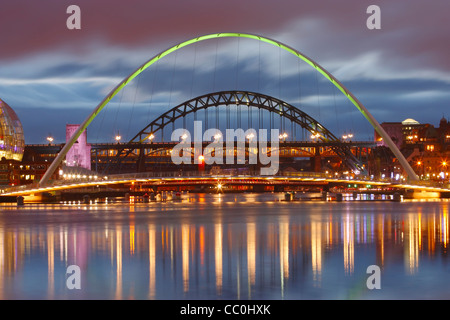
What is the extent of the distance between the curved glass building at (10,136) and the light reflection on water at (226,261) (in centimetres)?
10874

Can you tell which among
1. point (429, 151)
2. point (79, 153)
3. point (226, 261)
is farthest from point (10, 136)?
point (226, 261)

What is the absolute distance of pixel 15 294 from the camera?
20.3 meters

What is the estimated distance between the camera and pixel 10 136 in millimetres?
151500

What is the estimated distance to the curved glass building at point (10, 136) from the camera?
14875cm

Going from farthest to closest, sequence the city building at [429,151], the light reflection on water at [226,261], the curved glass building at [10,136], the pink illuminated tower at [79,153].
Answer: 1. the city building at [429,151]
2. the curved glass building at [10,136]
3. the pink illuminated tower at [79,153]
4. the light reflection on water at [226,261]

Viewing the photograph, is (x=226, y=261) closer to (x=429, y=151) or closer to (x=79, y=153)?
(x=79, y=153)

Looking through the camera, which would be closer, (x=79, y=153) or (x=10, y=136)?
(x=79, y=153)

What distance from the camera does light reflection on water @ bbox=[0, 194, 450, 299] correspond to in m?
20.7

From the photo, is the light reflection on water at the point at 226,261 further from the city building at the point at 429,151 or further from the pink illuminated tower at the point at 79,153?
the city building at the point at 429,151

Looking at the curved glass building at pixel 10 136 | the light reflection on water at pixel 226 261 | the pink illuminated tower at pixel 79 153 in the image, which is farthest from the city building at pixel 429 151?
the light reflection on water at pixel 226 261

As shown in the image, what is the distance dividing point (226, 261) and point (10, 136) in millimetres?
133022

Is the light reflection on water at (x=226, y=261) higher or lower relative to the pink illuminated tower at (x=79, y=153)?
lower

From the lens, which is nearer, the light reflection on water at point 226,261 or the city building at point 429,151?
the light reflection on water at point 226,261
